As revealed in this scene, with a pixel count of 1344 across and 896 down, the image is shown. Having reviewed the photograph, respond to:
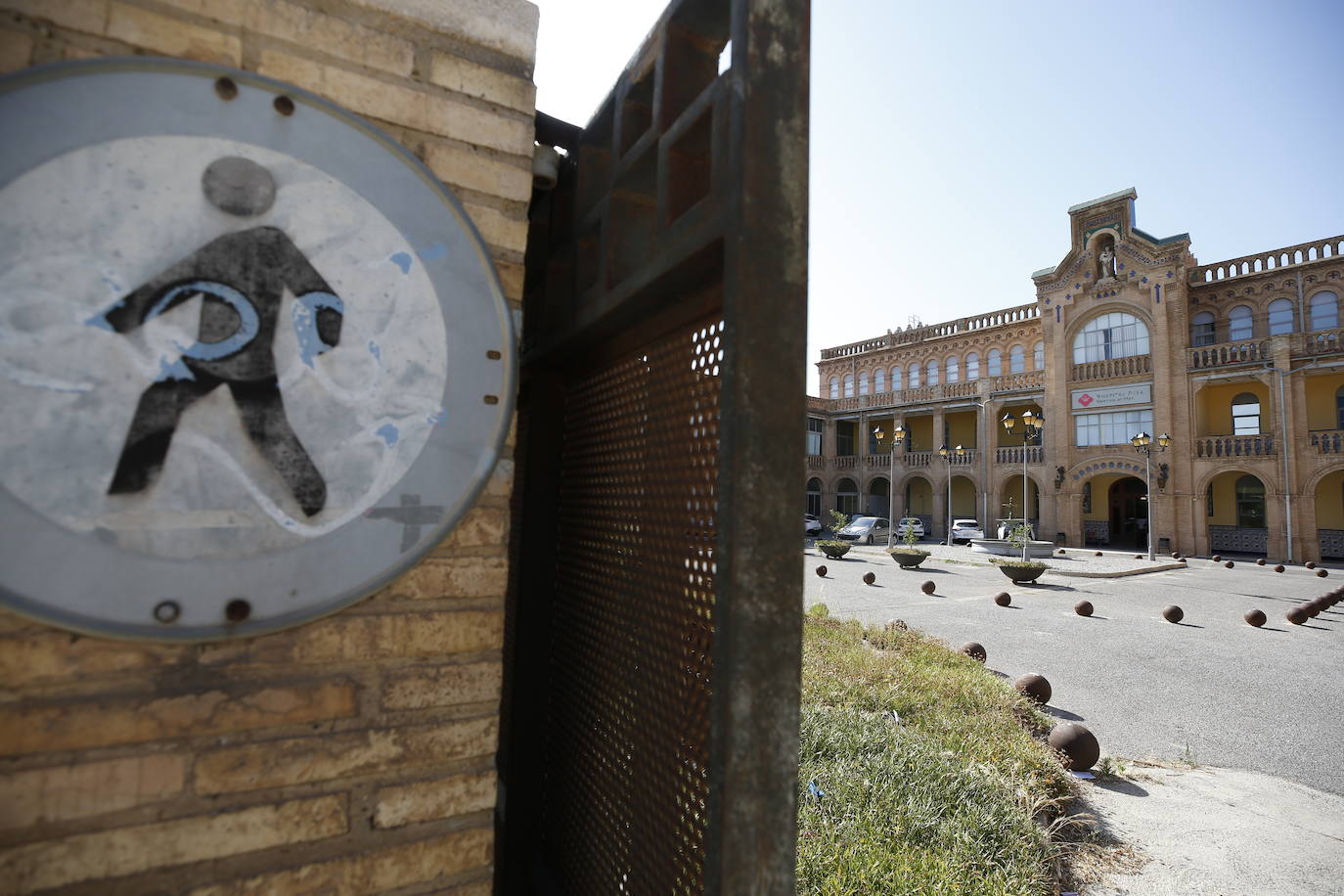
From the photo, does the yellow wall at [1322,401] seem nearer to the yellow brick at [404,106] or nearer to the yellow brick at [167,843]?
the yellow brick at [404,106]

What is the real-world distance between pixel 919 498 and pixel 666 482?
3903 centimetres

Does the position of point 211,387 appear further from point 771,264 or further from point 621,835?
point 621,835

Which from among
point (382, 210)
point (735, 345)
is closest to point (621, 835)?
point (735, 345)

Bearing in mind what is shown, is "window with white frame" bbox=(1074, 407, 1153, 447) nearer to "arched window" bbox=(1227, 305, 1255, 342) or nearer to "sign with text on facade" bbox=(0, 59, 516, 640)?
"arched window" bbox=(1227, 305, 1255, 342)

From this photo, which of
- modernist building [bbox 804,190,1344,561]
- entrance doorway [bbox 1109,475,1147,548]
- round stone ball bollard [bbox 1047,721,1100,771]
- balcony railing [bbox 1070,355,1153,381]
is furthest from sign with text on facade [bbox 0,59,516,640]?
entrance doorway [bbox 1109,475,1147,548]

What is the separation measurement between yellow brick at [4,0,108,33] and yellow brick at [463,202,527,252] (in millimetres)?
759

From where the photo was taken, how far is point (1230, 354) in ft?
82.4

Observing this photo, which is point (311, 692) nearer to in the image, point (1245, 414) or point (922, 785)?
point (922, 785)

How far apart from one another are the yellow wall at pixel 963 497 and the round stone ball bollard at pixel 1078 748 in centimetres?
3343

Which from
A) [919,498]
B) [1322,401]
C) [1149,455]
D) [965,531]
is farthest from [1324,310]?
[919,498]

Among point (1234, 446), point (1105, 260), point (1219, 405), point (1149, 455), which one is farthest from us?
point (1105, 260)

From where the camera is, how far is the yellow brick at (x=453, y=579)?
1.51m

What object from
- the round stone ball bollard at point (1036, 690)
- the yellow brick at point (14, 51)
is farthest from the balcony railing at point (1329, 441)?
the yellow brick at point (14, 51)

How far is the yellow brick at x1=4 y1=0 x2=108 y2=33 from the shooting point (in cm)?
121
